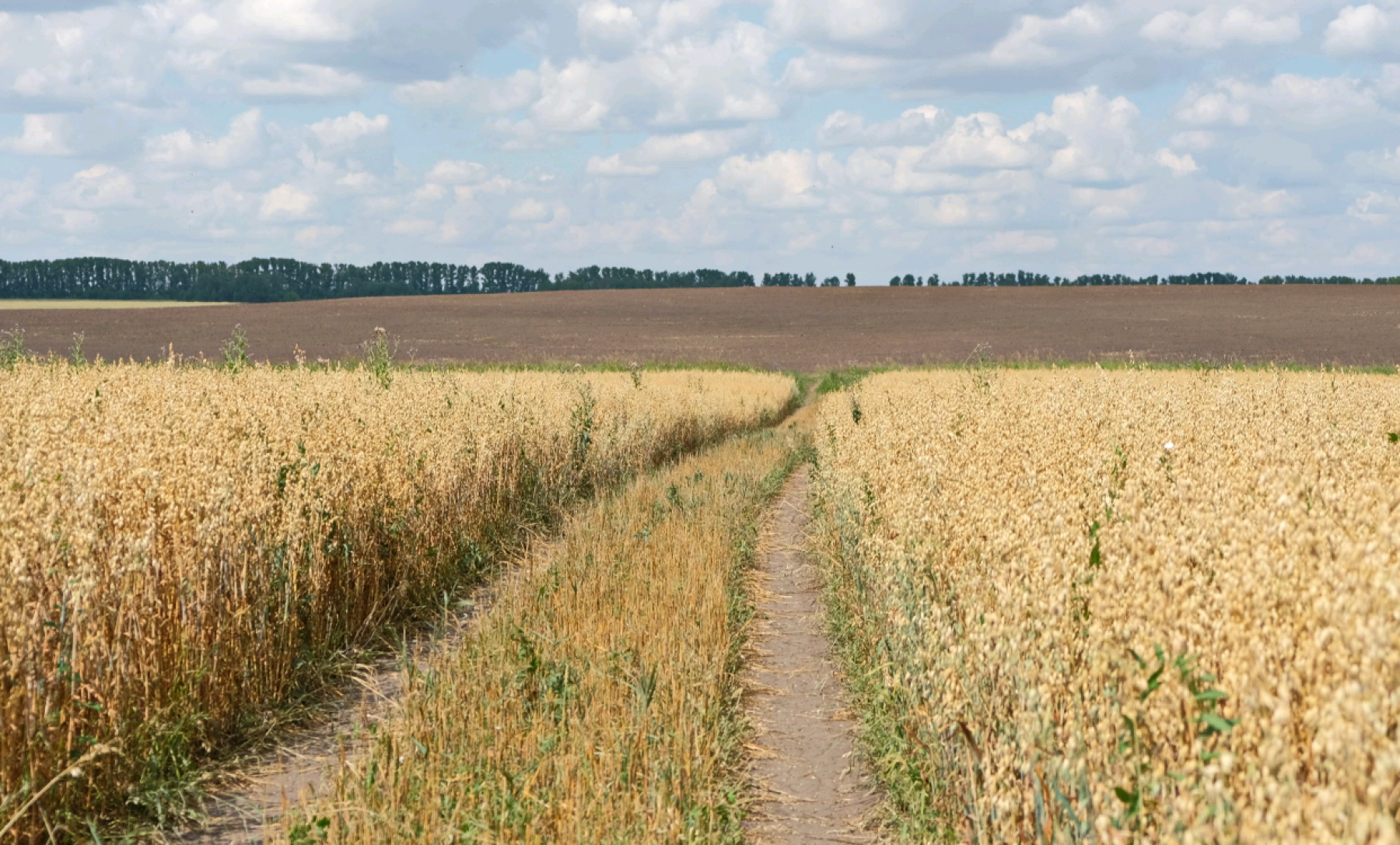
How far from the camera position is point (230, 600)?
5879 millimetres

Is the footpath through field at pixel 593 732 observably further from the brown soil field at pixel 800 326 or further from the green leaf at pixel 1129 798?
the brown soil field at pixel 800 326

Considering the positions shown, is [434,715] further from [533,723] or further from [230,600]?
[230,600]

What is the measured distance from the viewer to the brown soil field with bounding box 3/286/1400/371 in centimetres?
A: 5122

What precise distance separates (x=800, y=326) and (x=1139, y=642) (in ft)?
222

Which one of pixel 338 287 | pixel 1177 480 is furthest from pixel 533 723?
pixel 338 287

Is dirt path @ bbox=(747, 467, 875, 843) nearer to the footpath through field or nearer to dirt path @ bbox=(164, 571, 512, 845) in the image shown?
the footpath through field

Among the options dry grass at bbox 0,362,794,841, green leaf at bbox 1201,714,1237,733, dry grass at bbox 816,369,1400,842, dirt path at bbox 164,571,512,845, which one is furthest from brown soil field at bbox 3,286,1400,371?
green leaf at bbox 1201,714,1237,733

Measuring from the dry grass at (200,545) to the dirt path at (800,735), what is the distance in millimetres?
2846

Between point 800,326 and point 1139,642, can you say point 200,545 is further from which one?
point 800,326

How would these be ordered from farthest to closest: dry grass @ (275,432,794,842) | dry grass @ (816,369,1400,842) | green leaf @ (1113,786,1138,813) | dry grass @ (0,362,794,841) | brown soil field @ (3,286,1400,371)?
brown soil field @ (3,286,1400,371), dry grass @ (0,362,794,841), dry grass @ (275,432,794,842), green leaf @ (1113,786,1138,813), dry grass @ (816,369,1400,842)

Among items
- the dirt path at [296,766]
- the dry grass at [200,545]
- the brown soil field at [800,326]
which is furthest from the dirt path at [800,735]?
the brown soil field at [800,326]

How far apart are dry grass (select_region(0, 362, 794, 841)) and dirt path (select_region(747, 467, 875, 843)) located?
2846 mm

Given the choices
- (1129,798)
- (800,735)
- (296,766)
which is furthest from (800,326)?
(1129,798)

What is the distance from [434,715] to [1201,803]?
385 cm
